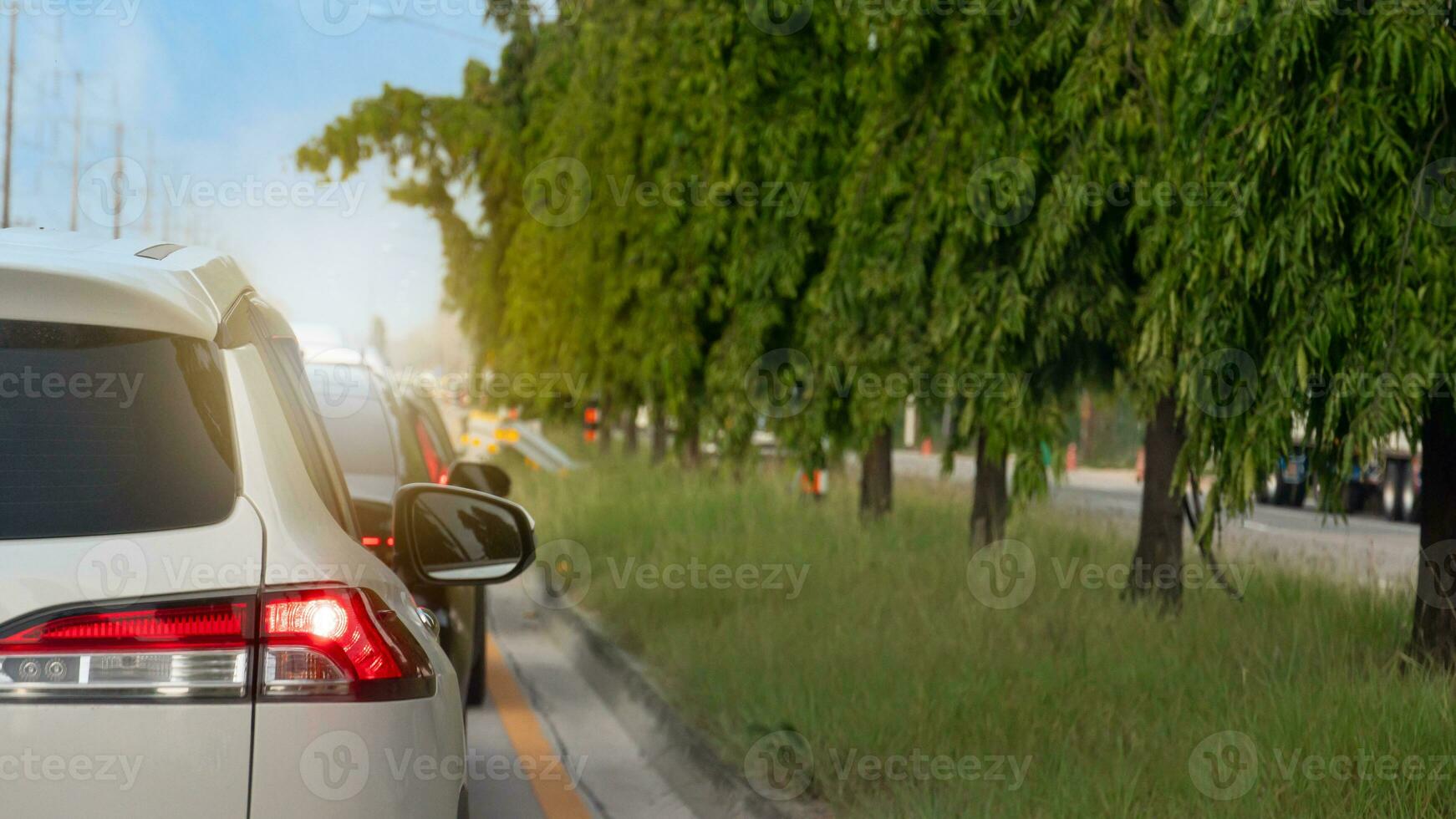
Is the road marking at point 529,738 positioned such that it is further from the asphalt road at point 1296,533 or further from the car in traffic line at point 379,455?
the asphalt road at point 1296,533

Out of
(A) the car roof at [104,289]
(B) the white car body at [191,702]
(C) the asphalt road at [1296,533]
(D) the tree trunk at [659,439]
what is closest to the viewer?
(B) the white car body at [191,702]

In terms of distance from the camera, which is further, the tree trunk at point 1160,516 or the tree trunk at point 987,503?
the tree trunk at point 987,503

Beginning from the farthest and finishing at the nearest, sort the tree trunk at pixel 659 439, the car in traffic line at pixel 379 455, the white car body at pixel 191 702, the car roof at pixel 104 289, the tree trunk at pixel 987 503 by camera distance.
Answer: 1. the tree trunk at pixel 659 439
2. the tree trunk at pixel 987 503
3. the car in traffic line at pixel 379 455
4. the car roof at pixel 104 289
5. the white car body at pixel 191 702

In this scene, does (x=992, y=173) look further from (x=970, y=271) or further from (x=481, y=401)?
(x=481, y=401)

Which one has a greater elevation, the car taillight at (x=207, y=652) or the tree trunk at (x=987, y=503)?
the car taillight at (x=207, y=652)

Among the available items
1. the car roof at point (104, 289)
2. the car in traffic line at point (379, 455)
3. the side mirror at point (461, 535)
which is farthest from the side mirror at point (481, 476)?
the car roof at point (104, 289)

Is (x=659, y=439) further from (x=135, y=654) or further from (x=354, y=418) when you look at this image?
(x=135, y=654)

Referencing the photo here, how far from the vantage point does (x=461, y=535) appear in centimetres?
350

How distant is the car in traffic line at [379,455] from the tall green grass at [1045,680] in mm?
1226

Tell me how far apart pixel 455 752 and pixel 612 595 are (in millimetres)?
8503

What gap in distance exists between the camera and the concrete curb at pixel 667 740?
578cm

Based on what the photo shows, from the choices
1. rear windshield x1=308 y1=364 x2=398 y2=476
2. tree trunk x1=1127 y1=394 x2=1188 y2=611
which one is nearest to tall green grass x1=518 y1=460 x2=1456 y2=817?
tree trunk x1=1127 y1=394 x2=1188 y2=611

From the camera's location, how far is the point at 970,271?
9422mm

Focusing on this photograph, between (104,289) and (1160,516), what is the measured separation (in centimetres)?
888
